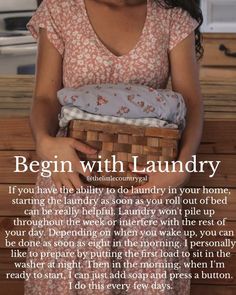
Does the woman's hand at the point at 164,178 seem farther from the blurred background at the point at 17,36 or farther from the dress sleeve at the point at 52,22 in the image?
the blurred background at the point at 17,36

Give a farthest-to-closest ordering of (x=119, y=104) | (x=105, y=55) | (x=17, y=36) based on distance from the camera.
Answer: (x=17, y=36) < (x=105, y=55) < (x=119, y=104)

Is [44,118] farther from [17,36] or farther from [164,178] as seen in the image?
[17,36]

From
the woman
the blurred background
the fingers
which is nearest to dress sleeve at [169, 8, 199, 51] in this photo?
the woman

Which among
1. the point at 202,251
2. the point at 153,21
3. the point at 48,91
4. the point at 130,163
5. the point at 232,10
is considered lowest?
the point at 202,251

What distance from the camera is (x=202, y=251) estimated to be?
1449mm

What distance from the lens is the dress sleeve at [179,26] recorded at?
1.11 metres

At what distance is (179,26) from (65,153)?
323 mm

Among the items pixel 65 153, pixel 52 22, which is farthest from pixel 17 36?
pixel 65 153

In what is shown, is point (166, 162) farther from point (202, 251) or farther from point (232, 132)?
point (202, 251)

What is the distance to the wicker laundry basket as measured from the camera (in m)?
0.97

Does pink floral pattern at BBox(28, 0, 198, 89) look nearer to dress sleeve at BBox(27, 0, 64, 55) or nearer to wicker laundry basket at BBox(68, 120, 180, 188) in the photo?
dress sleeve at BBox(27, 0, 64, 55)

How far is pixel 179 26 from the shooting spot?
112 centimetres

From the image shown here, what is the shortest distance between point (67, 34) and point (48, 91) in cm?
10

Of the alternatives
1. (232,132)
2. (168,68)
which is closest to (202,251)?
(232,132)
